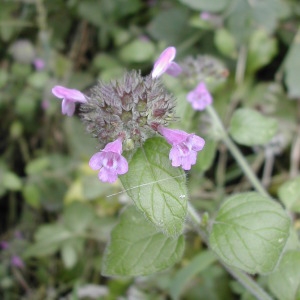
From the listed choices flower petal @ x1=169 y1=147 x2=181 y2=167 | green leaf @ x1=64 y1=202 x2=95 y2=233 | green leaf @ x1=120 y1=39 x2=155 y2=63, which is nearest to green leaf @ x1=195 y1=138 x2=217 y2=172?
flower petal @ x1=169 y1=147 x2=181 y2=167

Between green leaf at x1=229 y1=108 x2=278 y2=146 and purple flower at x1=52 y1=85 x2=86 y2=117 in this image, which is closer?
purple flower at x1=52 y1=85 x2=86 y2=117

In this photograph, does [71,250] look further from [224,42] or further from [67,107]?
[224,42]

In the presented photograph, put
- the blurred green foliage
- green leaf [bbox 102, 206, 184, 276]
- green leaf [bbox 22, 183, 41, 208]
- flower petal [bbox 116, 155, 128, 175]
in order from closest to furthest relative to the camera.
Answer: flower petal [bbox 116, 155, 128, 175]
green leaf [bbox 102, 206, 184, 276]
the blurred green foliage
green leaf [bbox 22, 183, 41, 208]

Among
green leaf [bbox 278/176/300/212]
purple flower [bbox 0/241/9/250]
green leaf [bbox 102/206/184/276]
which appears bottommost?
purple flower [bbox 0/241/9/250]

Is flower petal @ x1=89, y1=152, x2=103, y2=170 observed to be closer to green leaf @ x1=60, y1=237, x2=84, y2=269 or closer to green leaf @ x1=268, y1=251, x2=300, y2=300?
green leaf @ x1=268, y1=251, x2=300, y2=300

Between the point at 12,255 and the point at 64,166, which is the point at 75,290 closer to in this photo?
the point at 12,255

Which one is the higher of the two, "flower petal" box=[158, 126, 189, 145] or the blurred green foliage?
"flower petal" box=[158, 126, 189, 145]

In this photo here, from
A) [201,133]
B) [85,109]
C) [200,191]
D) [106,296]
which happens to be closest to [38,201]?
[106,296]
